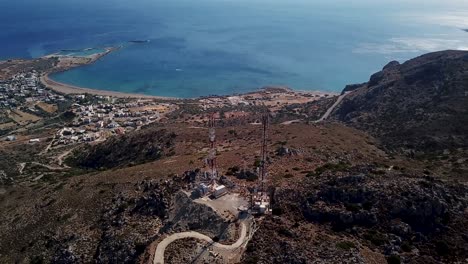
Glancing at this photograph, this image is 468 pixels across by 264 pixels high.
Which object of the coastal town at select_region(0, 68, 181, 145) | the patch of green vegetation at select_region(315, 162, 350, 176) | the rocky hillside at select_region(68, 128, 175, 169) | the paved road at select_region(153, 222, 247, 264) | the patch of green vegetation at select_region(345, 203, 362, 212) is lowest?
the coastal town at select_region(0, 68, 181, 145)

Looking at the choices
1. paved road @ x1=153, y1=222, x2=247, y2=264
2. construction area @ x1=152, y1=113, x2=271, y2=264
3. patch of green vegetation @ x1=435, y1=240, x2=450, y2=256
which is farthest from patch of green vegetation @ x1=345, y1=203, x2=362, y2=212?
paved road @ x1=153, y1=222, x2=247, y2=264

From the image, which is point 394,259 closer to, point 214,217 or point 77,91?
point 214,217

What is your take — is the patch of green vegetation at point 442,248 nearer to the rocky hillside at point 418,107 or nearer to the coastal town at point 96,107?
the rocky hillside at point 418,107

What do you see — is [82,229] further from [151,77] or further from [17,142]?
[151,77]

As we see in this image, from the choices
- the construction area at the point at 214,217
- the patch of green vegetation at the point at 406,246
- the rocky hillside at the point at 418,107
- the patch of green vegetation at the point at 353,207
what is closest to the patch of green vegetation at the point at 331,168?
the construction area at the point at 214,217

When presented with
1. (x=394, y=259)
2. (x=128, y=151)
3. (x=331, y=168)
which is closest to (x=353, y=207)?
(x=394, y=259)

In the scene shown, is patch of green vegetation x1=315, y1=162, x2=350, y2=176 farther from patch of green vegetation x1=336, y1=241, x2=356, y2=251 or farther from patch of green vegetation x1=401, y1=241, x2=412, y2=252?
patch of green vegetation x1=401, y1=241, x2=412, y2=252

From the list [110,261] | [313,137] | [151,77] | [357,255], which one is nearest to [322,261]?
[357,255]

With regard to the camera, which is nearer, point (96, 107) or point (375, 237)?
point (375, 237)
